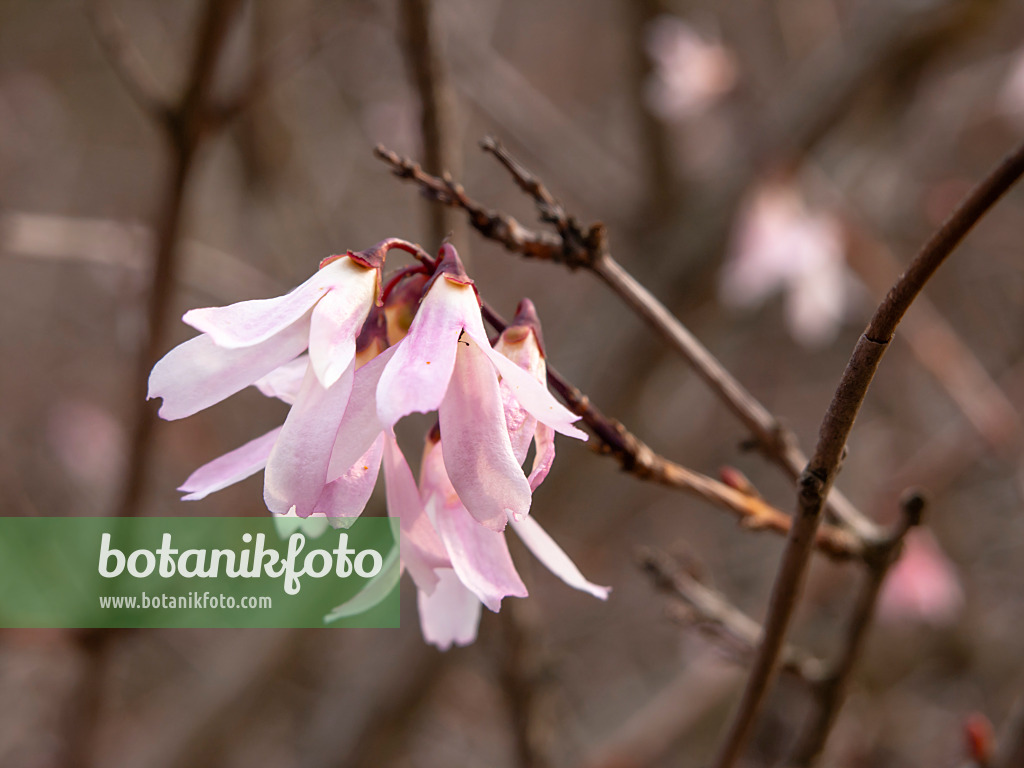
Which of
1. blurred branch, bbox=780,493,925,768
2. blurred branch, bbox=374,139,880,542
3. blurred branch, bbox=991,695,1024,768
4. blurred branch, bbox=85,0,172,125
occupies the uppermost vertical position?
blurred branch, bbox=85,0,172,125

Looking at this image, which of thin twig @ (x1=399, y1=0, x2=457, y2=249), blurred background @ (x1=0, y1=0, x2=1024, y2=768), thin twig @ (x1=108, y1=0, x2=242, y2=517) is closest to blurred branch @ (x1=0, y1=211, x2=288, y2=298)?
blurred background @ (x1=0, y1=0, x2=1024, y2=768)

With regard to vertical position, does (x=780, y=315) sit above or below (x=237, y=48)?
above

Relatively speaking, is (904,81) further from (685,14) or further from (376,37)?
(376,37)

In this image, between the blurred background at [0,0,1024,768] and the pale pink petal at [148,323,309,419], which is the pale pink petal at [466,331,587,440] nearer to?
the pale pink petal at [148,323,309,419]

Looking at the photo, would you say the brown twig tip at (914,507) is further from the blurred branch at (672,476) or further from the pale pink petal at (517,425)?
the pale pink petal at (517,425)

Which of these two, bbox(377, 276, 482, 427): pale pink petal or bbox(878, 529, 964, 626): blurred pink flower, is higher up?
bbox(878, 529, 964, 626): blurred pink flower

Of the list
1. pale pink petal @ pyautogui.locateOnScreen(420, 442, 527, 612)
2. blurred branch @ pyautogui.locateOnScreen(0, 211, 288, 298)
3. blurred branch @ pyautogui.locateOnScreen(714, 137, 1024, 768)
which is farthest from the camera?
blurred branch @ pyautogui.locateOnScreen(0, 211, 288, 298)

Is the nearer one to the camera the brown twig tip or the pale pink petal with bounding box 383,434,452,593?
the pale pink petal with bounding box 383,434,452,593

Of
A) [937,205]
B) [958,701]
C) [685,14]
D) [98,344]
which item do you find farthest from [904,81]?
[98,344]
